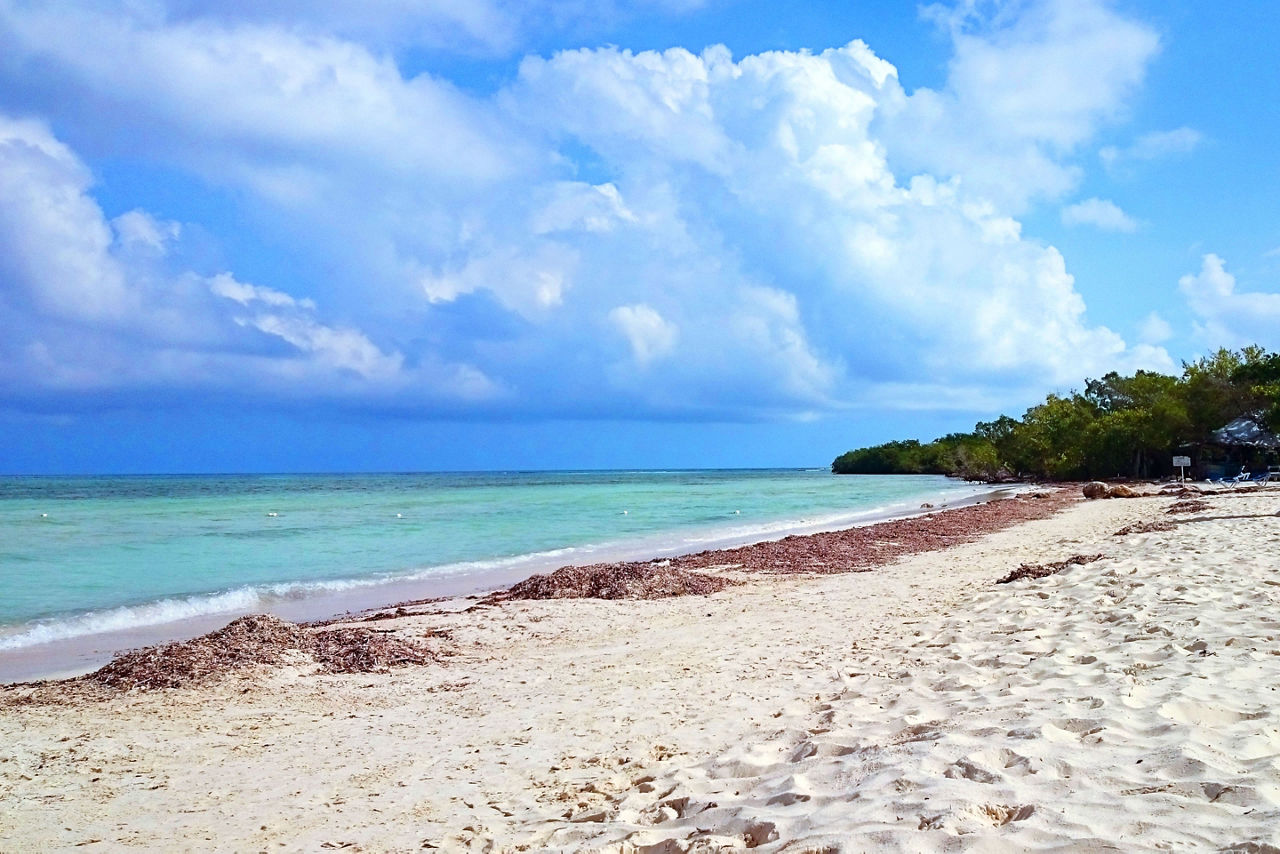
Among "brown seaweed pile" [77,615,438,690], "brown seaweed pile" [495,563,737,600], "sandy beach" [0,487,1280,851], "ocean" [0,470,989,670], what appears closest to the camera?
"sandy beach" [0,487,1280,851]

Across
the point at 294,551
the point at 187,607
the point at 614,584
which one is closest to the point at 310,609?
the point at 187,607

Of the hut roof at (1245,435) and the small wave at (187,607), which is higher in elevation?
the hut roof at (1245,435)

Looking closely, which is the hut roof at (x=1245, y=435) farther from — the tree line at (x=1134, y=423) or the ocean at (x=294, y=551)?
the ocean at (x=294, y=551)

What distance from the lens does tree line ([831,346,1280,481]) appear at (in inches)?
2046

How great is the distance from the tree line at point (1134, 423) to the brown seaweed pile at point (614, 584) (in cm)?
3182

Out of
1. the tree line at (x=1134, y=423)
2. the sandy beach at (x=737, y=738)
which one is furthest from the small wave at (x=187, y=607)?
the tree line at (x=1134, y=423)

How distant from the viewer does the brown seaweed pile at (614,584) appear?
1411 centimetres

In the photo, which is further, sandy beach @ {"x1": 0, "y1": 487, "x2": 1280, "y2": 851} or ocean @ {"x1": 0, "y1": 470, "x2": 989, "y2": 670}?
ocean @ {"x1": 0, "y1": 470, "x2": 989, "y2": 670}

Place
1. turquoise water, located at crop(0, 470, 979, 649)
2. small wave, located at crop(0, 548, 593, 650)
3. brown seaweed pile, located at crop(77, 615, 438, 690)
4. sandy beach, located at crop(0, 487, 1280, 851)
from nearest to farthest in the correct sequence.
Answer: sandy beach, located at crop(0, 487, 1280, 851) < brown seaweed pile, located at crop(77, 615, 438, 690) < small wave, located at crop(0, 548, 593, 650) < turquoise water, located at crop(0, 470, 979, 649)

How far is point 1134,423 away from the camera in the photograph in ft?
193

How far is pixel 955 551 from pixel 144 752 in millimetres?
16400

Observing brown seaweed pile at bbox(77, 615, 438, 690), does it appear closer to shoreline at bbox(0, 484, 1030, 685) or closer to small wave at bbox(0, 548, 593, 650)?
shoreline at bbox(0, 484, 1030, 685)

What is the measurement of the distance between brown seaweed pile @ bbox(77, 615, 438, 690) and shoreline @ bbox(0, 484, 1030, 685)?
1737 mm

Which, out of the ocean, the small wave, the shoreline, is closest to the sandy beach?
the shoreline
